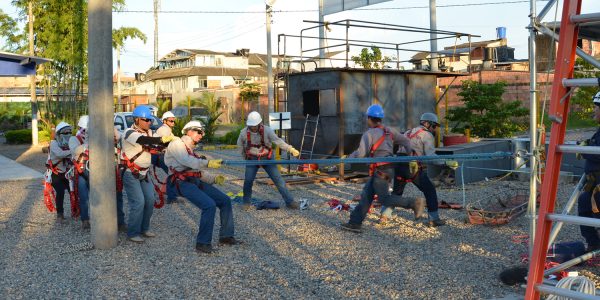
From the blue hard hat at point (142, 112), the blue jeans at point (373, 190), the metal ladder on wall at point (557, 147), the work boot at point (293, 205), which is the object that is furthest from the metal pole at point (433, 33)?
the metal ladder on wall at point (557, 147)

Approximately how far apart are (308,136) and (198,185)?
8317mm

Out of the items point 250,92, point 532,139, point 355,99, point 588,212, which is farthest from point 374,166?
point 250,92

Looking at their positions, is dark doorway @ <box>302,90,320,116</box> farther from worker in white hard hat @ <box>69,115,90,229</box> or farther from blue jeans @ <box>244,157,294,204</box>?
worker in white hard hat @ <box>69,115,90,229</box>

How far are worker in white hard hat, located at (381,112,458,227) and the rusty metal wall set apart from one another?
5.92 metres

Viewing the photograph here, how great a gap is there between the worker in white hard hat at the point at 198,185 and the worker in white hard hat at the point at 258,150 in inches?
112

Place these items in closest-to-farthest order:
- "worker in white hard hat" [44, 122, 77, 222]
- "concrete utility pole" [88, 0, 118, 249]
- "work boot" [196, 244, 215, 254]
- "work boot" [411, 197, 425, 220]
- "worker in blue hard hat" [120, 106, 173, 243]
Answer: "work boot" [196, 244, 215, 254]
"concrete utility pole" [88, 0, 118, 249]
"worker in blue hard hat" [120, 106, 173, 243]
"work boot" [411, 197, 425, 220]
"worker in white hard hat" [44, 122, 77, 222]

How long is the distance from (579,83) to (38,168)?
778 inches

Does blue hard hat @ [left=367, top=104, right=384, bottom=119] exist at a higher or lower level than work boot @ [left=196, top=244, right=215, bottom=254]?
higher

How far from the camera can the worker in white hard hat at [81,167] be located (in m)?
9.45

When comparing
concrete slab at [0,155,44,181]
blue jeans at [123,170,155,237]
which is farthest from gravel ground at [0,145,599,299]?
concrete slab at [0,155,44,181]

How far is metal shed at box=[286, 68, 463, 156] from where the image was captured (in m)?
15.5

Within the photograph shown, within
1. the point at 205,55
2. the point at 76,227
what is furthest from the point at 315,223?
the point at 205,55

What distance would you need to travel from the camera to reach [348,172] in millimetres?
15656

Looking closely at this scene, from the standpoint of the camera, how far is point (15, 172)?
19.2m
